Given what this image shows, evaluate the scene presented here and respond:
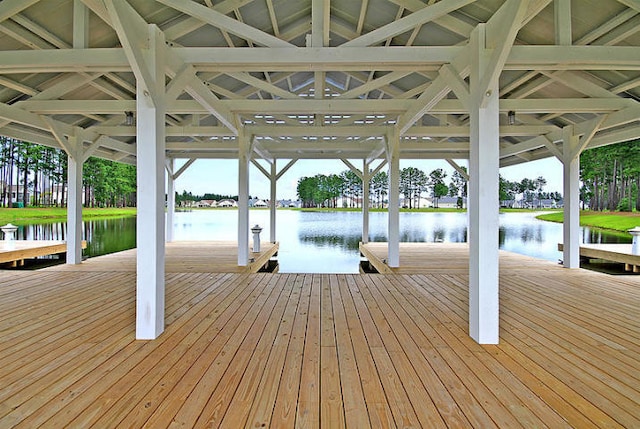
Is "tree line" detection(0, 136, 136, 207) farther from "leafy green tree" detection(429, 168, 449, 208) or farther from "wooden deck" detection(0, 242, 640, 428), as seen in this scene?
"leafy green tree" detection(429, 168, 449, 208)

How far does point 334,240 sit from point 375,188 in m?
18.7

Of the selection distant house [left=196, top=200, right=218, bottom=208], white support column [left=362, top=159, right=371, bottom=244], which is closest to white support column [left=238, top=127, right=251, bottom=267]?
white support column [left=362, top=159, right=371, bottom=244]

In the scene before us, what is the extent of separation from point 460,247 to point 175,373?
872 cm

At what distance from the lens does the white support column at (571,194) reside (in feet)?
19.7

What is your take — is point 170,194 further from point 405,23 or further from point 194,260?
point 405,23

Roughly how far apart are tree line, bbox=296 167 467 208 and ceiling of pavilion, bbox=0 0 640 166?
22729mm

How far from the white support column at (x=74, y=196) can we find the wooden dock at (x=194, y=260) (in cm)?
49

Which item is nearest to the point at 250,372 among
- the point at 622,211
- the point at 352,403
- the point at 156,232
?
the point at 352,403

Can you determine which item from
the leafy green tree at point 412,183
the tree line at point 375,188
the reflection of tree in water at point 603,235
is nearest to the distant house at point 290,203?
the tree line at point 375,188

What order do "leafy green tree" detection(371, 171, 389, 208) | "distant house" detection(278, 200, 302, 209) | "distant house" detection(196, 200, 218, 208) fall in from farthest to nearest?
"distant house" detection(196, 200, 218, 208) → "distant house" detection(278, 200, 302, 209) → "leafy green tree" detection(371, 171, 389, 208)

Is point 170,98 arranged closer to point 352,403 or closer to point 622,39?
point 352,403

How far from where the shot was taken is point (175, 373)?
2215 mm

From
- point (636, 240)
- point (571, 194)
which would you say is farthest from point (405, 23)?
point (636, 240)

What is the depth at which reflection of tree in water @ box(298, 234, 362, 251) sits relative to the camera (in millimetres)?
13109
